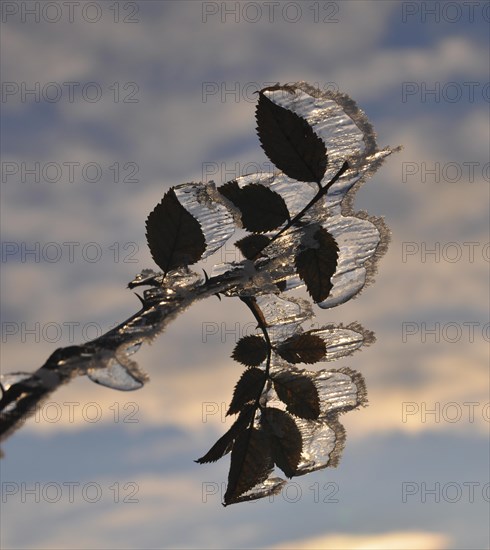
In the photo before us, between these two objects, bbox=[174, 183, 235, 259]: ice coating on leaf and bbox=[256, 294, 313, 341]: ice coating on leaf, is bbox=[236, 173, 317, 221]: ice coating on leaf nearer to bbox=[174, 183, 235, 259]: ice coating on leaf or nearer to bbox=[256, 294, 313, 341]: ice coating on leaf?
bbox=[174, 183, 235, 259]: ice coating on leaf

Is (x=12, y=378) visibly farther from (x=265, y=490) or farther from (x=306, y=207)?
(x=265, y=490)

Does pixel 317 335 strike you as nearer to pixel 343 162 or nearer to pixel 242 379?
pixel 242 379

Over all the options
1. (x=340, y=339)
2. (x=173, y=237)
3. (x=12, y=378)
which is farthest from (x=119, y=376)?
(x=340, y=339)

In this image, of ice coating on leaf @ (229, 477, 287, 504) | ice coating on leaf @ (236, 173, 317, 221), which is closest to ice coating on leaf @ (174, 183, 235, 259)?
ice coating on leaf @ (236, 173, 317, 221)

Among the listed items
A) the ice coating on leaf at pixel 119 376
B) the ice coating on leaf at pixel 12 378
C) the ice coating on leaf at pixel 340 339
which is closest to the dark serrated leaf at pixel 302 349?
the ice coating on leaf at pixel 340 339

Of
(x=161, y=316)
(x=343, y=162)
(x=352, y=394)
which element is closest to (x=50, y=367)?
(x=161, y=316)

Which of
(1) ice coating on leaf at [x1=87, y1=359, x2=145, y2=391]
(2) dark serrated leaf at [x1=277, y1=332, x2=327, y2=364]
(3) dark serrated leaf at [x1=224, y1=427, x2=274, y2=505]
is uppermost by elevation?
(2) dark serrated leaf at [x1=277, y1=332, x2=327, y2=364]
